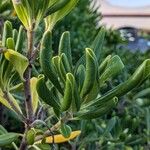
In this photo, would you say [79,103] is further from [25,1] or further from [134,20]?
[134,20]

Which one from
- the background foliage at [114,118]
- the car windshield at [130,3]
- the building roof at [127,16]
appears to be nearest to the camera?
the background foliage at [114,118]

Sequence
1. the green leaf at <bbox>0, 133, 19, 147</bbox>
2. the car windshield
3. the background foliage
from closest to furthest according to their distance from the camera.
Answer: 1. the green leaf at <bbox>0, 133, 19, 147</bbox>
2. the background foliage
3. the car windshield

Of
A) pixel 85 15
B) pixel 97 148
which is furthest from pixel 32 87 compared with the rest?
pixel 85 15

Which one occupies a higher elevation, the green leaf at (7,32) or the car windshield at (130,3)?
→ the green leaf at (7,32)

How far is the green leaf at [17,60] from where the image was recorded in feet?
2.94

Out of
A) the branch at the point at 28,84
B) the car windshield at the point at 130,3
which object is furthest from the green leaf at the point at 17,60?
the car windshield at the point at 130,3

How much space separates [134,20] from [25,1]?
13.0 metres

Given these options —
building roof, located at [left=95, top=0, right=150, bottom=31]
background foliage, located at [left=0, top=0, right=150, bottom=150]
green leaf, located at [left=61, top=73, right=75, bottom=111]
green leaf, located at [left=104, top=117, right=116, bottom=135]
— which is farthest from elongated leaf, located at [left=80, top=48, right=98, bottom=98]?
building roof, located at [left=95, top=0, right=150, bottom=31]

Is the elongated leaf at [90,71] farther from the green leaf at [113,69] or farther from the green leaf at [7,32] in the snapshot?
the green leaf at [7,32]

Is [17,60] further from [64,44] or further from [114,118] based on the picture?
[114,118]

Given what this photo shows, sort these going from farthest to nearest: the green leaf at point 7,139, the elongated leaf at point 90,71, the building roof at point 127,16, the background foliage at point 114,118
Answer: the building roof at point 127,16
the background foliage at point 114,118
the green leaf at point 7,139
the elongated leaf at point 90,71

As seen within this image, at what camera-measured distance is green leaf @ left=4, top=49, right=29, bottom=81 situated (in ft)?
2.94

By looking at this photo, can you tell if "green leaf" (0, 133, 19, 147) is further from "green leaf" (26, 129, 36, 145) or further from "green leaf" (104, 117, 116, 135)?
"green leaf" (104, 117, 116, 135)

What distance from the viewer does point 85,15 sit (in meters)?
2.64
